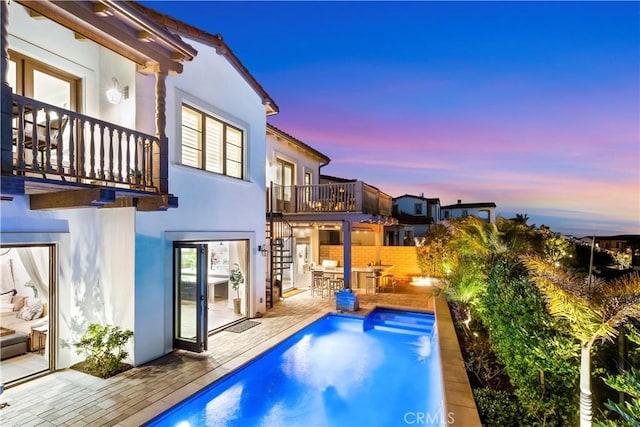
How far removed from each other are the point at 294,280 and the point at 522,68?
1329 cm

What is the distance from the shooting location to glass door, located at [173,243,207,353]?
7.66m

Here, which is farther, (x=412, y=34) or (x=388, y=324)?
(x=412, y=34)

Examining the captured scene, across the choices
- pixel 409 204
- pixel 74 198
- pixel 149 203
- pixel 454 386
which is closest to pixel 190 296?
→ pixel 149 203

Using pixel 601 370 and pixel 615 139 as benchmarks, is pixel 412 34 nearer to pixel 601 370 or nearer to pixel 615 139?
pixel 615 139

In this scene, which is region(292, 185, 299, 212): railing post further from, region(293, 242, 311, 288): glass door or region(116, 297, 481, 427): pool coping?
region(116, 297, 481, 427): pool coping

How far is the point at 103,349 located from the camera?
21.8 feet

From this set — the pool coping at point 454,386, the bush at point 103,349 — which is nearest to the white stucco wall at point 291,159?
the bush at point 103,349

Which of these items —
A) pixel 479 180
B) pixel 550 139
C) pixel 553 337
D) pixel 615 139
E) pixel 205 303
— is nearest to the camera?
pixel 553 337

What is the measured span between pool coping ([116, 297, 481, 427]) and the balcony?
339 cm

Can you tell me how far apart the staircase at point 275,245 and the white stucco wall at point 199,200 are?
3.86 feet

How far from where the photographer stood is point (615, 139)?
15672 millimetres

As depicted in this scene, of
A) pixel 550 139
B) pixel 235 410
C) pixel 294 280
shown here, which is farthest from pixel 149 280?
pixel 550 139

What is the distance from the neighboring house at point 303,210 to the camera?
517 inches

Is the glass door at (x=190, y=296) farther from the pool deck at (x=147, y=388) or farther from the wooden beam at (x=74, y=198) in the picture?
the wooden beam at (x=74, y=198)
